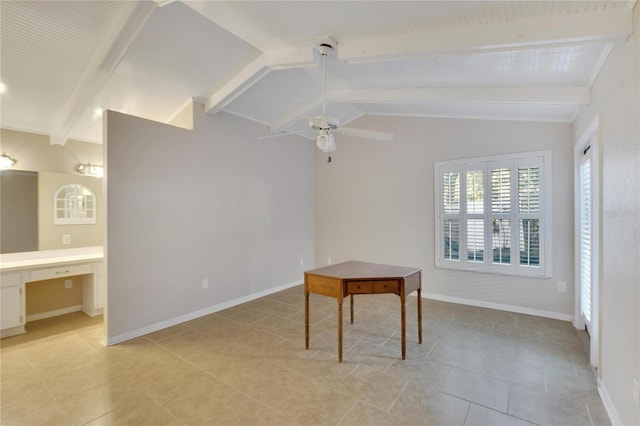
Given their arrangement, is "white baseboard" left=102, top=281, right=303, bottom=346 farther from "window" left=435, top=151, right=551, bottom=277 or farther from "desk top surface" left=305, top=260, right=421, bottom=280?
"window" left=435, top=151, right=551, bottom=277

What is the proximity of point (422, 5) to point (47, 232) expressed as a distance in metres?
4.72

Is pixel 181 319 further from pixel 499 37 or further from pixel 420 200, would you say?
pixel 499 37

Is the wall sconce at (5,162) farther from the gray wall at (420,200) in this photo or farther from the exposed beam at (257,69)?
the gray wall at (420,200)

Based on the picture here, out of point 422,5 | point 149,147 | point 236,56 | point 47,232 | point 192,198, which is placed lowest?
point 47,232

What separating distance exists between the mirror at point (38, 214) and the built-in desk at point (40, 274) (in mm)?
103

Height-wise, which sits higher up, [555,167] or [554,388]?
[555,167]

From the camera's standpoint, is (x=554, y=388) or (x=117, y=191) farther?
(x=117, y=191)

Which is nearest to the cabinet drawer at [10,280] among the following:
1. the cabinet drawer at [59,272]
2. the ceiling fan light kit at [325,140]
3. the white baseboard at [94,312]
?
the cabinet drawer at [59,272]

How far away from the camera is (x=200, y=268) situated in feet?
12.6

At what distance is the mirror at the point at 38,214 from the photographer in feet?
11.2

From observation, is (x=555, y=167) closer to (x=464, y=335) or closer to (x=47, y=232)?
(x=464, y=335)

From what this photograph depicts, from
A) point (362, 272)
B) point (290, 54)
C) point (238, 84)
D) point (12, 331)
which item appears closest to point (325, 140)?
point (290, 54)

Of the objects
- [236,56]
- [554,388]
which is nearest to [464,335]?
[554,388]

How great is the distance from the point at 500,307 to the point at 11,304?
226 inches
